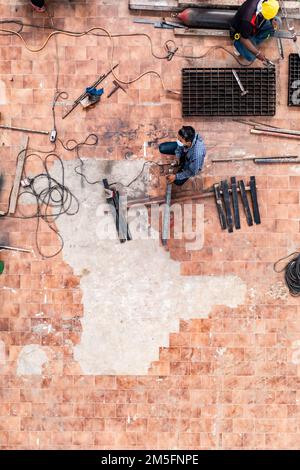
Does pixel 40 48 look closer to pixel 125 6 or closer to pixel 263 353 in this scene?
pixel 125 6

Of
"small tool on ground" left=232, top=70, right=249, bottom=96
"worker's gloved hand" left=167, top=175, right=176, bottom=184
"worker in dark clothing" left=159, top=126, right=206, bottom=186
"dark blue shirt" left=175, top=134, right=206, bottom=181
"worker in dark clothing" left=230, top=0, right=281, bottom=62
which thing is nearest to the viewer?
"worker in dark clothing" left=159, top=126, right=206, bottom=186

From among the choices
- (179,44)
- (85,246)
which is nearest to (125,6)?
(179,44)

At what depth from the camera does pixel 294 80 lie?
25.5 feet

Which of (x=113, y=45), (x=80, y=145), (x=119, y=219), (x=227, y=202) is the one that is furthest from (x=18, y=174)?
(x=227, y=202)

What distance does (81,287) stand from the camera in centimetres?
779

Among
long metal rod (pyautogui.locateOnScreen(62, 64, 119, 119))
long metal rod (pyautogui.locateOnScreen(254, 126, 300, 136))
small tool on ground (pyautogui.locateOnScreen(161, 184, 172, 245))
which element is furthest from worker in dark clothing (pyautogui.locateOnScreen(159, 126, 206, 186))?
long metal rod (pyautogui.locateOnScreen(62, 64, 119, 119))

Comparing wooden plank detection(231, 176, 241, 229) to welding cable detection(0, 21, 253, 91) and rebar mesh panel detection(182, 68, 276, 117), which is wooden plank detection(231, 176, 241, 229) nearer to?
rebar mesh panel detection(182, 68, 276, 117)

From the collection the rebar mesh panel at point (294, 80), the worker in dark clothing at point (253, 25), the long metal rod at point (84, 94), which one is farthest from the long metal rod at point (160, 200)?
the worker in dark clothing at point (253, 25)

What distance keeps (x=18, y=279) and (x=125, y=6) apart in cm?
487

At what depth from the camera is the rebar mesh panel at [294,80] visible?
25.5 ft

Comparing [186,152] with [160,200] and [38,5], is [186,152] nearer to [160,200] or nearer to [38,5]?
[160,200]

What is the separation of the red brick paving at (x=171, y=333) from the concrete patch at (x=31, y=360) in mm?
100

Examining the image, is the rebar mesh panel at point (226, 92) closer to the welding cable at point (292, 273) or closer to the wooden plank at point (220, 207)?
the wooden plank at point (220, 207)

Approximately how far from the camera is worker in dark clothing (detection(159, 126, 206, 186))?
6719mm
